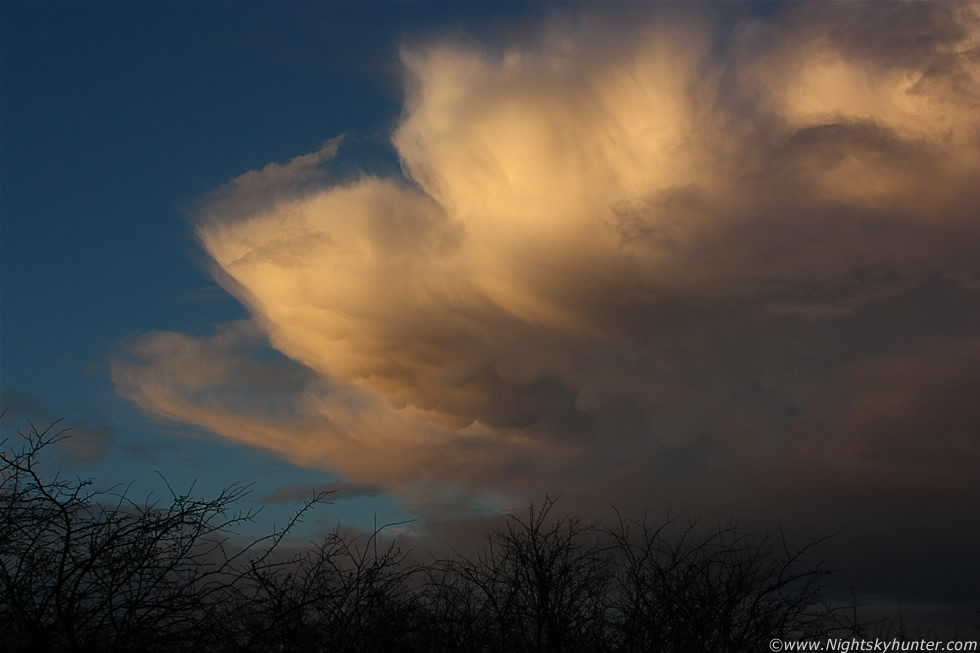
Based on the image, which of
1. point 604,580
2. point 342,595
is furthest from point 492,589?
point 342,595

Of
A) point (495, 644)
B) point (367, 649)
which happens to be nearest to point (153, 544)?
point (367, 649)

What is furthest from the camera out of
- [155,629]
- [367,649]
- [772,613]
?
[772,613]

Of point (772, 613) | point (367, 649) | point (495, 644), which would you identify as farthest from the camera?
point (495, 644)

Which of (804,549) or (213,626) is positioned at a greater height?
(804,549)

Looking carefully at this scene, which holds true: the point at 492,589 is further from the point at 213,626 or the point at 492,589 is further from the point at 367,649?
the point at 213,626

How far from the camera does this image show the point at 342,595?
15148 mm

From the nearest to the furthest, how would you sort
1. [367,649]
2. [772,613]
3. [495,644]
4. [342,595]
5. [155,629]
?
1. [155,629]
2. [342,595]
3. [367,649]
4. [772,613]
5. [495,644]

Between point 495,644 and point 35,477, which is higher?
point 35,477

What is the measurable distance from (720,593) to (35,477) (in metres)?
12.8

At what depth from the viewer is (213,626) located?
11.4 m

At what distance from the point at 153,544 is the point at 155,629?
1.10 m

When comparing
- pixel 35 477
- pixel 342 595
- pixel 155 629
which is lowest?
pixel 155 629

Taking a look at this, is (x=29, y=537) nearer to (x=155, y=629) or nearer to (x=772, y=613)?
(x=155, y=629)

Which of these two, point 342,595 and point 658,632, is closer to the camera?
point 342,595
